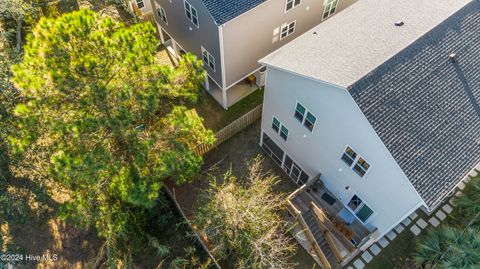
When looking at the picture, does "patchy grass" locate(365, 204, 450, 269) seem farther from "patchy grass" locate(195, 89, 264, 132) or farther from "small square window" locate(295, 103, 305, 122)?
"patchy grass" locate(195, 89, 264, 132)

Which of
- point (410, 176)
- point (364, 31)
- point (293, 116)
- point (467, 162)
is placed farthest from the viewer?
point (293, 116)

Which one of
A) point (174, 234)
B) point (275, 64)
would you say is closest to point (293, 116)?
point (275, 64)

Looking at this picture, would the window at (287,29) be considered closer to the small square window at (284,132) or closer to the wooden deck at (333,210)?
the small square window at (284,132)

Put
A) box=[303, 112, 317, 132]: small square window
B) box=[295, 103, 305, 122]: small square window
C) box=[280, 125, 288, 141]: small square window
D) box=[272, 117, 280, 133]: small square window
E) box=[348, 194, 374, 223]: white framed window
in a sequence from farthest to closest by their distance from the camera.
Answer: box=[272, 117, 280, 133]: small square window
box=[280, 125, 288, 141]: small square window
box=[348, 194, 374, 223]: white framed window
box=[295, 103, 305, 122]: small square window
box=[303, 112, 317, 132]: small square window

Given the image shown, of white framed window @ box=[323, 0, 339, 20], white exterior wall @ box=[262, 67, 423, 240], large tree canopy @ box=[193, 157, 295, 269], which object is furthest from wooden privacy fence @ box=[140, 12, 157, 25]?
large tree canopy @ box=[193, 157, 295, 269]

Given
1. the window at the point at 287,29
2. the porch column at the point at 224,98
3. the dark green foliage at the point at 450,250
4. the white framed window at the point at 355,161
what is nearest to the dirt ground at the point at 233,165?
the porch column at the point at 224,98

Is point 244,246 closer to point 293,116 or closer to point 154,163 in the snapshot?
point 154,163
